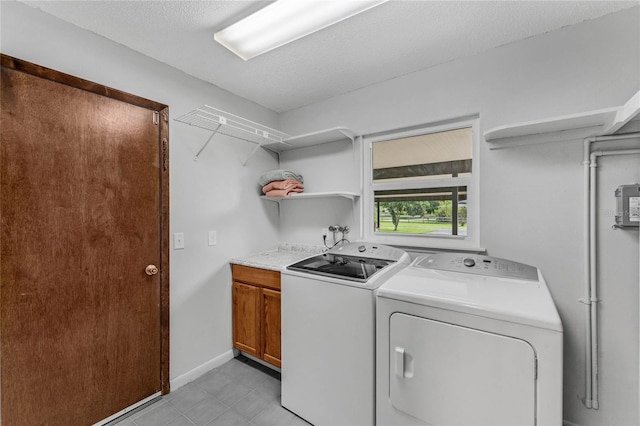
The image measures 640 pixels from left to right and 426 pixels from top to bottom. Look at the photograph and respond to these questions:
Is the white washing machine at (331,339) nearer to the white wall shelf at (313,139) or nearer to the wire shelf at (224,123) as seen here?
the white wall shelf at (313,139)

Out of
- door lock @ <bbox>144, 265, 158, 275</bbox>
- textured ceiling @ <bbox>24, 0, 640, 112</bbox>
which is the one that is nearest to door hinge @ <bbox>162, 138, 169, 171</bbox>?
textured ceiling @ <bbox>24, 0, 640, 112</bbox>

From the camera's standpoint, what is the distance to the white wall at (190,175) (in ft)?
4.82

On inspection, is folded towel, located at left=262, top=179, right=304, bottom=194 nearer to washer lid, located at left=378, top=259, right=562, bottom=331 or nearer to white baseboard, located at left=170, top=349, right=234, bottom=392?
washer lid, located at left=378, top=259, right=562, bottom=331

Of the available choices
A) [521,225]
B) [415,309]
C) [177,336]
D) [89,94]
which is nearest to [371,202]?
[521,225]

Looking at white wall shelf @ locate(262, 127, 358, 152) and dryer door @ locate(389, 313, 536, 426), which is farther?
white wall shelf @ locate(262, 127, 358, 152)

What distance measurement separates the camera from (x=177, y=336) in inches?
79.1

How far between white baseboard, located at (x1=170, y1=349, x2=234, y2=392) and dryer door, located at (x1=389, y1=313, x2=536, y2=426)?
5.23 ft

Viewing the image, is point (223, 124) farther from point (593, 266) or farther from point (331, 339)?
point (593, 266)

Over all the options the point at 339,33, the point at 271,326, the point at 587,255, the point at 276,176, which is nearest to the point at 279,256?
the point at 271,326

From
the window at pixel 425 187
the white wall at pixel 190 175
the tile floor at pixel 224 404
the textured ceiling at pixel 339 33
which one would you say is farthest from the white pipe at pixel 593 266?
the white wall at pixel 190 175

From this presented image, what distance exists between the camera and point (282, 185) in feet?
8.20

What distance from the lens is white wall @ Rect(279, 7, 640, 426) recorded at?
1.47 metres

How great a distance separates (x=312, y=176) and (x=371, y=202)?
702 millimetres

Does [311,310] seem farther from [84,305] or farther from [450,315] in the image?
[84,305]
